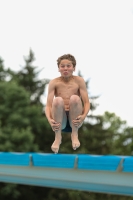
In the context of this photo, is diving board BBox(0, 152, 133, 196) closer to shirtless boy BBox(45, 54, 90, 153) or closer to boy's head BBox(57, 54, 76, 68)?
shirtless boy BBox(45, 54, 90, 153)

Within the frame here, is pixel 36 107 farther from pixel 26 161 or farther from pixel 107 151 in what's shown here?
pixel 26 161

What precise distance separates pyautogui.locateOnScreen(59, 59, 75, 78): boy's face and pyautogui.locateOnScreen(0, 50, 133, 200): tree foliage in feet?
92.4

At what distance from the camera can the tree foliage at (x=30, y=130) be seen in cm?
3428

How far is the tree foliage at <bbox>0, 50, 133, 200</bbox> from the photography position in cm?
3428

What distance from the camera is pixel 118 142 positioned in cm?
4631

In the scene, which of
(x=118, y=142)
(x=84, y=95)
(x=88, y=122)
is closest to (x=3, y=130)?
(x=88, y=122)

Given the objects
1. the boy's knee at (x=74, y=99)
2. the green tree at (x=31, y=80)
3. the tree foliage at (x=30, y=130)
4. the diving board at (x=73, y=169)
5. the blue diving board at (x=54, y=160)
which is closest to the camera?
the boy's knee at (x=74, y=99)

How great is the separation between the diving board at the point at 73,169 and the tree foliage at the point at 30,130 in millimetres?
17184

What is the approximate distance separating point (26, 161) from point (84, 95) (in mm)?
9696

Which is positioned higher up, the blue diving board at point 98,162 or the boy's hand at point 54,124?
the boy's hand at point 54,124

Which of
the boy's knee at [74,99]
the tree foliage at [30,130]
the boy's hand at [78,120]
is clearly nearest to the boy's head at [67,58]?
the boy's knee at [74,99]

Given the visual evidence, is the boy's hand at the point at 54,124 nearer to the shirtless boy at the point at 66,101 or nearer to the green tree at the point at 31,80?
the shirtless boy at the point at 66,101

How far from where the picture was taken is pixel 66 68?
541 cm

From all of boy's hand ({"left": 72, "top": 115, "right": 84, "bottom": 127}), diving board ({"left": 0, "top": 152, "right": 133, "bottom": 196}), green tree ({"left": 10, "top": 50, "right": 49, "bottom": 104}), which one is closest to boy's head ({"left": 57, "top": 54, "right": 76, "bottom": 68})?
boy's hand ({"left": 72, "top": 115, "right": 84, "bottom": 127})
